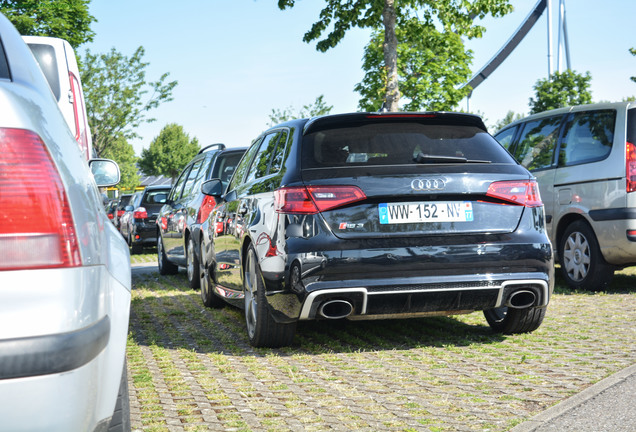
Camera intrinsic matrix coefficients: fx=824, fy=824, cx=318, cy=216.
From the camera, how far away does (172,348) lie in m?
6.45

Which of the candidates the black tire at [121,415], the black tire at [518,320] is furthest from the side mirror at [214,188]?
the black tire at [121,415]

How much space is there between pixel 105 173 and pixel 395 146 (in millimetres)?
2049

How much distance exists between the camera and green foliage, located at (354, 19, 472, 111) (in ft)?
94.1

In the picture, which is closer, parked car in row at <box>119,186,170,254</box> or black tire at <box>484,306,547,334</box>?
black tire at <box>484,306,547,334</box>

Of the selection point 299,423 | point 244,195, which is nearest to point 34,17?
point 244,195

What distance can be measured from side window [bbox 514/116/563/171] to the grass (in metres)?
2.38

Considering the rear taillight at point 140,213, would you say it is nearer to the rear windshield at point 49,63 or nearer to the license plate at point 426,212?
the rear windshield at point 49,63

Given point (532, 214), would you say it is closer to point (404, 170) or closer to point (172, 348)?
point (404, 170)

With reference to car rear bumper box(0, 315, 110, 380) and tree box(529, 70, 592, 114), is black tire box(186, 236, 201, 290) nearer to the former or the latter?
car rear bumper box(0, 315, 110, 380)

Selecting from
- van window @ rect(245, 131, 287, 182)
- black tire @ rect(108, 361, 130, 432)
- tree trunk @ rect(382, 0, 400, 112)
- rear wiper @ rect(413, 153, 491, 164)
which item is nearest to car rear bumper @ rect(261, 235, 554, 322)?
rear wiper @ rect(413, 153, 491, 164)

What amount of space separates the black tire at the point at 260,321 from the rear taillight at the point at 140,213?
14.8 meters

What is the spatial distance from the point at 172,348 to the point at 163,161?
100m

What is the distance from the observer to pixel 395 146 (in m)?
5.82

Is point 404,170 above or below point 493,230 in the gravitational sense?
above
